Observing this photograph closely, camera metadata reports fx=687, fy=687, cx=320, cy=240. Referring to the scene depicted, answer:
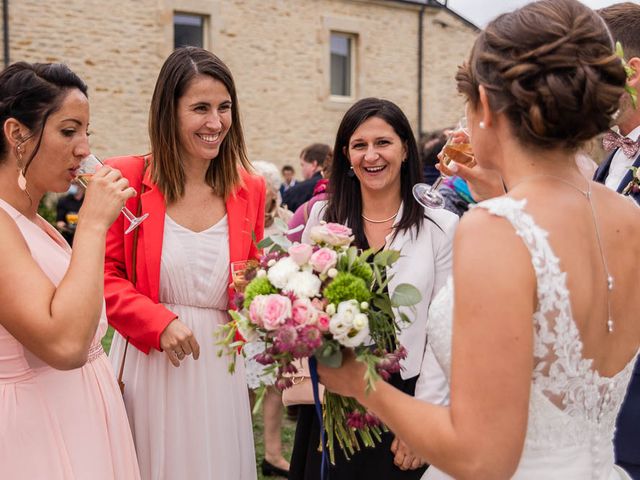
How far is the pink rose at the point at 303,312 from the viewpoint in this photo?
5.95 feet

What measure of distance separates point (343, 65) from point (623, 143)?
766 inches

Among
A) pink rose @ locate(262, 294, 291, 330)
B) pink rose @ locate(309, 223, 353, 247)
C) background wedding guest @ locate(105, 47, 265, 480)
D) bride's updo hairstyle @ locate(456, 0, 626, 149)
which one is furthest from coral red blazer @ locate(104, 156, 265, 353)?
bride's updo hairstyle @ locate(456, 0, 626, 149)

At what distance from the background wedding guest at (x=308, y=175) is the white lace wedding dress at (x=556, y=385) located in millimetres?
6175

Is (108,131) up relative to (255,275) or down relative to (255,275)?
up

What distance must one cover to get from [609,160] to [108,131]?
16.1 meters

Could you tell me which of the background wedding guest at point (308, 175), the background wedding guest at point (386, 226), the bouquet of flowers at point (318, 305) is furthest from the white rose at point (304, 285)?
the background wedding guest at point (308, 175)

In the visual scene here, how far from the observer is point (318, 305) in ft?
6.21

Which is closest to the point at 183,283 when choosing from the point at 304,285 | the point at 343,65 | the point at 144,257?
the point at 144,257

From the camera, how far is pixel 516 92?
163 cm

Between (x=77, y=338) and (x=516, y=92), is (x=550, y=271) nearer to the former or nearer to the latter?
(x=516, y=92)

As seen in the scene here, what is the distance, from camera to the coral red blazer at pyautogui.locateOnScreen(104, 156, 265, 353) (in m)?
3.00

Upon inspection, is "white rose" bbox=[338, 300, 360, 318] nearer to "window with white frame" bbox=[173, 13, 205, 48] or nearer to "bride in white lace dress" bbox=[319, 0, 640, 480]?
"bride in white lace dress" bbox=[319, 0, 640, 480]

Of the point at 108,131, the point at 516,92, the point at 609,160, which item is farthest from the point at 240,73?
the point at 516,92

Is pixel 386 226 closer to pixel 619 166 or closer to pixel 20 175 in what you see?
pixel 619 166
